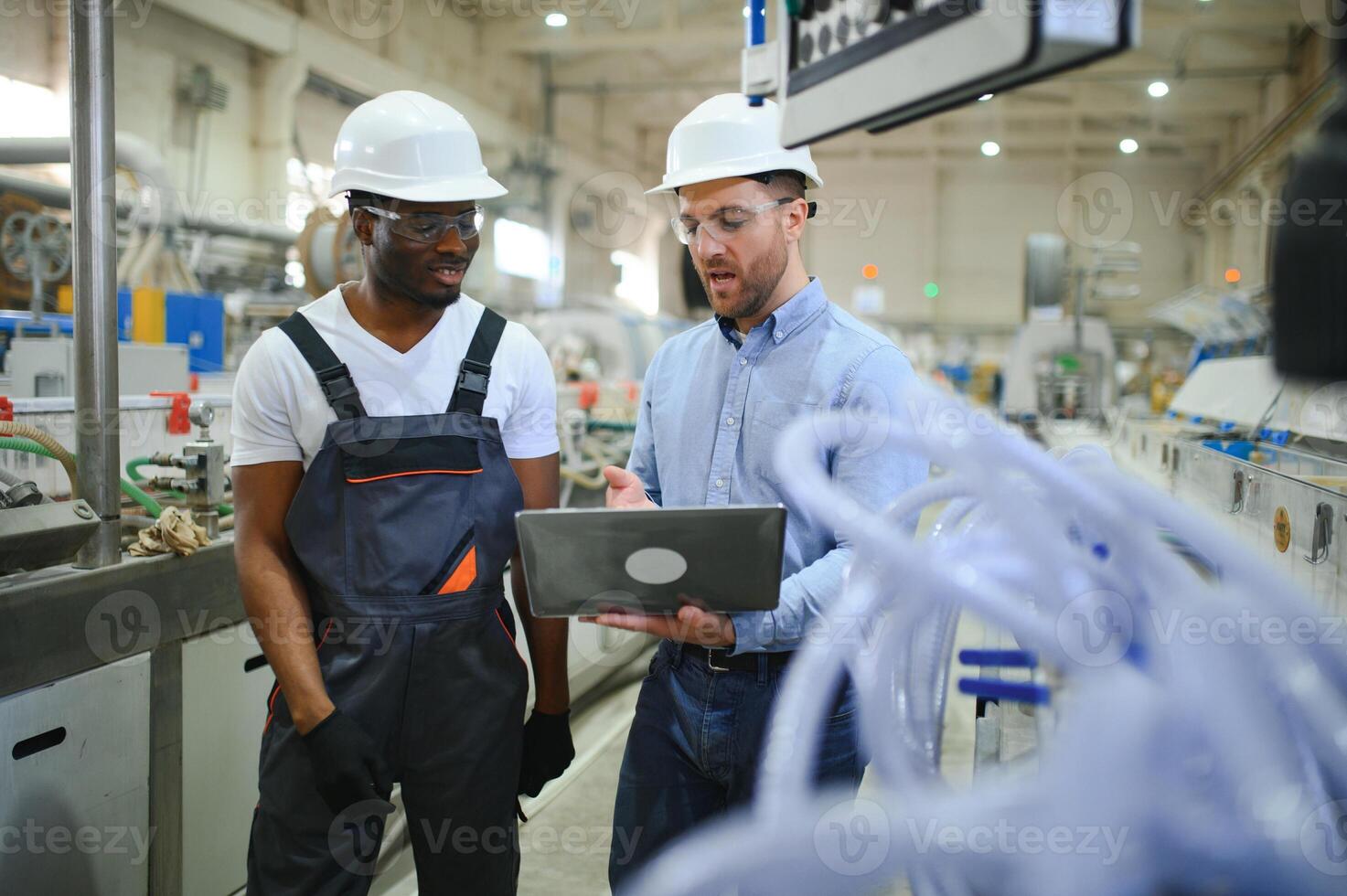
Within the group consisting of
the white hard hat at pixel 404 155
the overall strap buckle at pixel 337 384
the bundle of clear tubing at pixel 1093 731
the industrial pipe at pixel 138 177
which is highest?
the industrial pipe at pixel 138 177

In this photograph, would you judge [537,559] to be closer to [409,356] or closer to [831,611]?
[831,611]

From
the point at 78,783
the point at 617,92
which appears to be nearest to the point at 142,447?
the point at 78,783

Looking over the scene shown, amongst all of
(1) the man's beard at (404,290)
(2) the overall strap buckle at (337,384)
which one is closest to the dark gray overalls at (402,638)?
(2) the overall strap buckle at (337,384)

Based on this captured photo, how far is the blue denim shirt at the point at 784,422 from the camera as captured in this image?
1.19 m

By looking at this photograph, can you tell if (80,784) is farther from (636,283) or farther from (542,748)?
(636,283)

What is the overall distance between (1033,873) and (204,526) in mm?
1844

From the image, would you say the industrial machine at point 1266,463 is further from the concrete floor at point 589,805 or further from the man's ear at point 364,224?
the man's ear at point 364,224

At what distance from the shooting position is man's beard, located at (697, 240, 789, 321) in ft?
4.34

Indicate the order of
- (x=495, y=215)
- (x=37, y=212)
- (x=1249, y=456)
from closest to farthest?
(x=1249, y=456) < (x=37, y=212) < (x=495, y=215)

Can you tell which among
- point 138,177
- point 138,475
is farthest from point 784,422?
point 138,177

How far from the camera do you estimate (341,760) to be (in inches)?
47.4

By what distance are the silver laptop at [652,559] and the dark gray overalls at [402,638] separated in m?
0.37

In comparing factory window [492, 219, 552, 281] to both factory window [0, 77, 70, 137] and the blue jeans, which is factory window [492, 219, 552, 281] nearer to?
factory window [0, 77, 70, 137]

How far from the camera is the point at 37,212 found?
4285 mm
